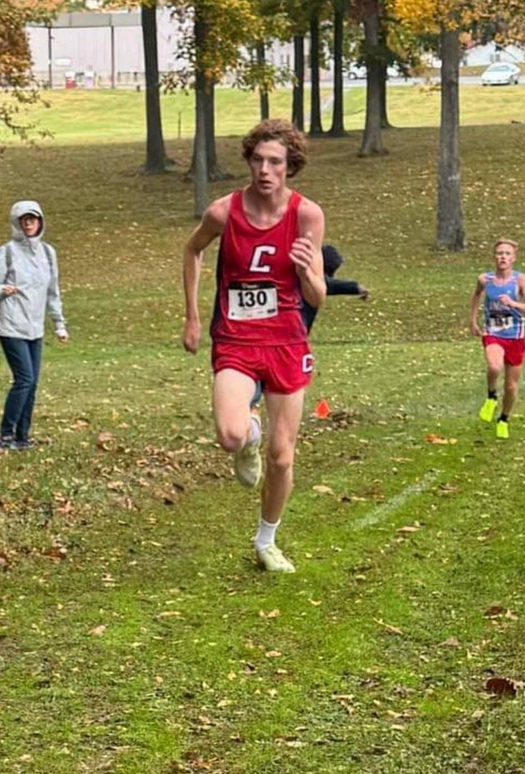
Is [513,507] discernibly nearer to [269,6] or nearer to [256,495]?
[256,495]

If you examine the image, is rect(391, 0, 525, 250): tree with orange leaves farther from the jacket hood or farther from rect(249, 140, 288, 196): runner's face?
rect(249, 140, 288, 196): runner's face

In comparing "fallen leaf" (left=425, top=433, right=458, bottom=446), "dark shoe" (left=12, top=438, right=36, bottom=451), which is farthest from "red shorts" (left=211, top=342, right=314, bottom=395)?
"fallen leaf" (left=425, top=433, right=458, bottom=446)

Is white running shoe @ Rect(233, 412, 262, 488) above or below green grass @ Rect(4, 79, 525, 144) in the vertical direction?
above

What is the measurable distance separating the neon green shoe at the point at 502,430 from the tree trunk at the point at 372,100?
2810 centimetres

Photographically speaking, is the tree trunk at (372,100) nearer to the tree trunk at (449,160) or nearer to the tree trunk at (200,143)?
the tree trunk at (200,143)

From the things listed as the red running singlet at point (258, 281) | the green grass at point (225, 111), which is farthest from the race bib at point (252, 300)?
the green grass at point (225, 111)

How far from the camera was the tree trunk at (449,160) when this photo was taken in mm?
28016

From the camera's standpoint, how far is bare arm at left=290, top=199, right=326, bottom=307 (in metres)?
6.69

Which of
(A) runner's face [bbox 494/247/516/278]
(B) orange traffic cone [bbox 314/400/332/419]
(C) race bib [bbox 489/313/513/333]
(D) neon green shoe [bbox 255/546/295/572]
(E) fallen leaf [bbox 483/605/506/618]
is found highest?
(A) runner's face [bbox 494/247/516/278]

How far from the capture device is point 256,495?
994 cm

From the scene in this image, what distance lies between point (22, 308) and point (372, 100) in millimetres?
29873

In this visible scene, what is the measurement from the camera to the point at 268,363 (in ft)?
22.9

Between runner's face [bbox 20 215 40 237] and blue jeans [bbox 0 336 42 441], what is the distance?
82cm

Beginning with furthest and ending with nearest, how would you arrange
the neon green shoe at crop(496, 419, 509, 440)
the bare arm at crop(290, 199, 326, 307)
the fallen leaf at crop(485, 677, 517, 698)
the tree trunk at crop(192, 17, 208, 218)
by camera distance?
the tree trunk at crop(192, 17, 208, 218)
the neon green shoe at crop(496, 419, 509, 440)
the bare arm at crop(290, 199, 326, 307)
the fallen leaf at crop(485, 677, 517, 698)
